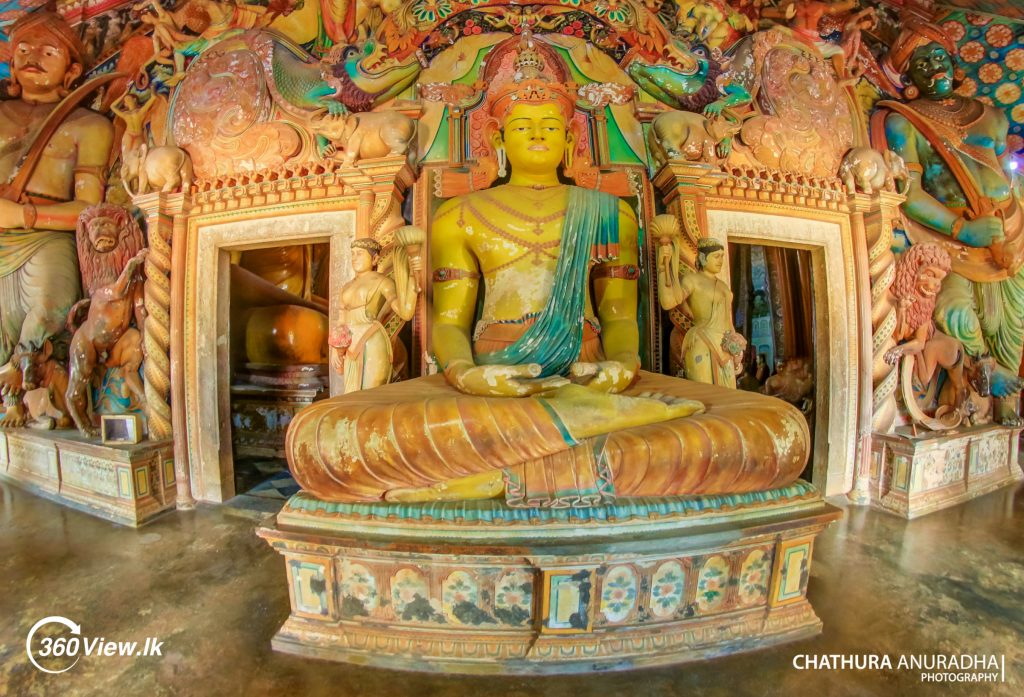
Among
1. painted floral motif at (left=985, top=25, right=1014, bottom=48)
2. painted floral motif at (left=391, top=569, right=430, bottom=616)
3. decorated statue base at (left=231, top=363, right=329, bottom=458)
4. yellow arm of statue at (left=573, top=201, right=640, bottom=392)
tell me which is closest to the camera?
painted floral motif at (left=391, top=569, right=430, bottom=616)

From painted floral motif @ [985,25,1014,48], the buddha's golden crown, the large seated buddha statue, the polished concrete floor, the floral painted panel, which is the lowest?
the polished concrete floor

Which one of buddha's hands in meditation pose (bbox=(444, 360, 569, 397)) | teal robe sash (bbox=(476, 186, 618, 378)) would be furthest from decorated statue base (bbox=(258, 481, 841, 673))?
teal robe sash (bbox=(476, 186, 618, 378))

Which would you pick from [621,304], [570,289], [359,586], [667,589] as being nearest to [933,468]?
[621,304]

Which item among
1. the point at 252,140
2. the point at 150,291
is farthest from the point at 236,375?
the point at 252,140

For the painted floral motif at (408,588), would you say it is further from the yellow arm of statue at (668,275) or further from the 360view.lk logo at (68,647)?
the yellow arm of statue at (668,275)

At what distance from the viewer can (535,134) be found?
2.87 m

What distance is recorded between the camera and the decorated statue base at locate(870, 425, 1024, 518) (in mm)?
3553

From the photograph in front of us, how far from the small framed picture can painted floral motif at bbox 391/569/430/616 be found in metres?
2.87

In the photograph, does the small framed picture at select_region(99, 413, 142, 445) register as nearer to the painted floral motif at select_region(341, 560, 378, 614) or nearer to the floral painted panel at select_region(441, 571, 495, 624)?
the painted floral motif at select_region(341, 560, 378, 614)

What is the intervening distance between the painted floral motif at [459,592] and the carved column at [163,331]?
2.90 meters

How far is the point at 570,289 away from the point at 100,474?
3715 mm

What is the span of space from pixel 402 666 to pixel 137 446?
289 centimetres

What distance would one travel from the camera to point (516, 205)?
284 cm

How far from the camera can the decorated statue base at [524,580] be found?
1866 mm
